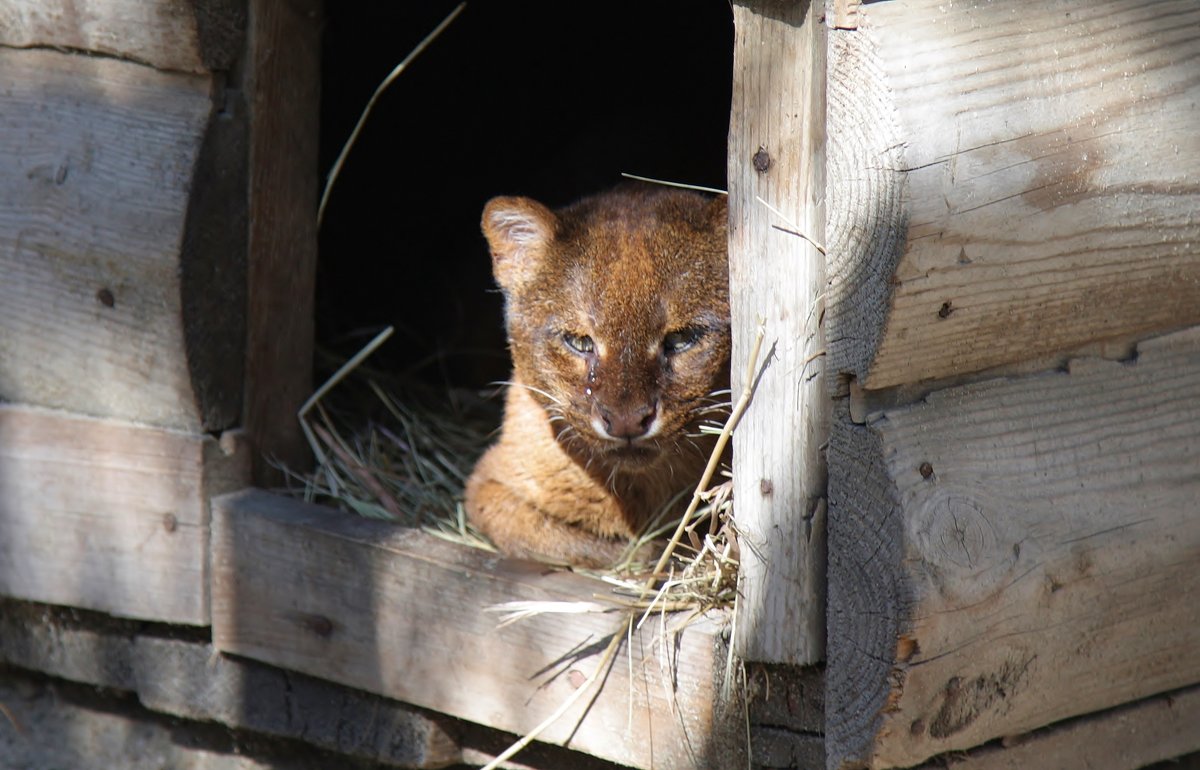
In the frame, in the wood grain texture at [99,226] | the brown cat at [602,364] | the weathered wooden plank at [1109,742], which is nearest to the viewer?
the weathered wooden plank at [1109,742]

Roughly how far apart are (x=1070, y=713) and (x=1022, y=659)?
1.06ft

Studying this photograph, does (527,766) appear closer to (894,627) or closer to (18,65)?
(894,627)

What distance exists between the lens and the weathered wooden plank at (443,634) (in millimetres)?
3211

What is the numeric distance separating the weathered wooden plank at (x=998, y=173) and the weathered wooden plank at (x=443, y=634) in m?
0.90

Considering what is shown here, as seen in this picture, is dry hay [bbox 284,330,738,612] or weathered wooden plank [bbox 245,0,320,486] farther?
weathered wooden plank [bbox 245,0,320,486]

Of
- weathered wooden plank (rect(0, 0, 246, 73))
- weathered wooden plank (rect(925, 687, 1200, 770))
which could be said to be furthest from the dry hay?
weathered wooden plank (rect(0, 0, 246, 73))

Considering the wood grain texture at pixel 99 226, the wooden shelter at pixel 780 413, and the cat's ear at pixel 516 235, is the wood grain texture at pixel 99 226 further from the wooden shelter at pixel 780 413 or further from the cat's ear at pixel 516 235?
the cat's ear at pixel 516 235

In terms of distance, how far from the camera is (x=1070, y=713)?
312 cm

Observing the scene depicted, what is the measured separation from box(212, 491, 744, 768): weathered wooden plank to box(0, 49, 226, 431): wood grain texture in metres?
0.46

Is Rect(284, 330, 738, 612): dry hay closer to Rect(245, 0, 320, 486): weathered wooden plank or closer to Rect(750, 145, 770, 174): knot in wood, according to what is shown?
Rect(245, 0, 320, 486): weathered wooden plank

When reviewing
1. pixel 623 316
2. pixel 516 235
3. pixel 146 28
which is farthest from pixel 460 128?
pixel 623 316

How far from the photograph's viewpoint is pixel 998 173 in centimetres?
262

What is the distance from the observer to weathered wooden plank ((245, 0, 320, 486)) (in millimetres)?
3943

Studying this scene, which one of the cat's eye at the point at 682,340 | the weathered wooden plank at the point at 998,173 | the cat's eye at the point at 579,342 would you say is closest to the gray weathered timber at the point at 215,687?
the cat's eye at the point at 579,342
